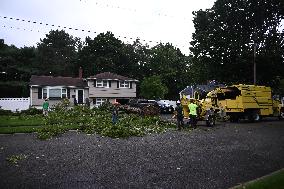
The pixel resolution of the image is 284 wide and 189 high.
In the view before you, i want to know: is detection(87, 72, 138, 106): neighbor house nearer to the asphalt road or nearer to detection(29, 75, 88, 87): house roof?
detection(29, 75, 88, 87): house roof

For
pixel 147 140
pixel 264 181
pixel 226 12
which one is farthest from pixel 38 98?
pixel 264 181

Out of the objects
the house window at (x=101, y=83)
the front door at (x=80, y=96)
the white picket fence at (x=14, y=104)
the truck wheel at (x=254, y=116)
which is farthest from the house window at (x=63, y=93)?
the truck wheel at (x=254, y=116)

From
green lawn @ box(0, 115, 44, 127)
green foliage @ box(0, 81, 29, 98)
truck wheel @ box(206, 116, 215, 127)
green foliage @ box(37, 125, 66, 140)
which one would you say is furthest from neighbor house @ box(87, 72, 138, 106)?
green foliage @ box(37, 125, 66, 140)

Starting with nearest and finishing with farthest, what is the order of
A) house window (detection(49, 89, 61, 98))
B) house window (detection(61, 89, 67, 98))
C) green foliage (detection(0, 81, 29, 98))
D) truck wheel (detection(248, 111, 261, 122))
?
1. truck wheel (detection(248, 111, 261, 122))
2. house window (detection(49, 89, 61, 98))
3. house window (detection(61, 89, 67, 98))
4. green foliage (detection(0, 81, 29, 98))

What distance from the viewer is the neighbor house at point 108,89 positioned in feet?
173

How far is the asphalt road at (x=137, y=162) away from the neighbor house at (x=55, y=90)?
31.4 metres

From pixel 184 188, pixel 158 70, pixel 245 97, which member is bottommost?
pixel 184 188

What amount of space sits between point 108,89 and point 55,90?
8263 millimetres

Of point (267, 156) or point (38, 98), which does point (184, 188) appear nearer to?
point (267, 156)

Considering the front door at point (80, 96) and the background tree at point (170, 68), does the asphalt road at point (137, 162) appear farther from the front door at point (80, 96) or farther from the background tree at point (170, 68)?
the background tree at point (170, 68)

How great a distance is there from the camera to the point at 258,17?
37.7 meters

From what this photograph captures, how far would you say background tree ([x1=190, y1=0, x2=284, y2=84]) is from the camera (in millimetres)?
37125

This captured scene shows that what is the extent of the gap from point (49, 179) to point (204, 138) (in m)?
10.9

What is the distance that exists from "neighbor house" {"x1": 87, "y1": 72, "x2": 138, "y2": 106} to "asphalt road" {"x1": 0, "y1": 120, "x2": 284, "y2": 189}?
115ft
